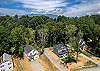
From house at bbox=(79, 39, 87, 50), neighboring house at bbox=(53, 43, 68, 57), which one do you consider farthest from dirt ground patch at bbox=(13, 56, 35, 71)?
house at bbox=(79, 39, 87, 50)

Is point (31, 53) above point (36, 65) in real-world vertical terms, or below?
above

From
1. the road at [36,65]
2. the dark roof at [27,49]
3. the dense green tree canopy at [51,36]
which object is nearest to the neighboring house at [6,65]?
the road at [36,65]

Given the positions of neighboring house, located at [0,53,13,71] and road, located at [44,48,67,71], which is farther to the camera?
neighboring house, located at [0,53,13,71]

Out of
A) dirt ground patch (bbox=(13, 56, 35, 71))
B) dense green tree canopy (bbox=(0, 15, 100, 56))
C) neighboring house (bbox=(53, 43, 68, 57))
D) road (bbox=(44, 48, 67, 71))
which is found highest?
dense green tree canopy (bbox=(0, 15, 100, 56))

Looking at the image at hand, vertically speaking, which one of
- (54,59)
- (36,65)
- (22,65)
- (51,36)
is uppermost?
(51,36)

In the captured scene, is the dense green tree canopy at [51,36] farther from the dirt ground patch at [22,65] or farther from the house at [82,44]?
the dirt ground patch at [22,65]

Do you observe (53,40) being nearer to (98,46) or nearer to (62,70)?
(98,46)

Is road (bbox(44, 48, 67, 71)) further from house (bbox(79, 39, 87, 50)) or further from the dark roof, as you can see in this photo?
house (bbox(79, 39, 87, 50))

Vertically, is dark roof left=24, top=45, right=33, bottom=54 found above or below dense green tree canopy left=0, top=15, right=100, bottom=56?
below

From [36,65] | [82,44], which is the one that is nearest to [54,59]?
[36,65]

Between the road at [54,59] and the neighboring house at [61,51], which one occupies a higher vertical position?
the neighboring house at [61,51]

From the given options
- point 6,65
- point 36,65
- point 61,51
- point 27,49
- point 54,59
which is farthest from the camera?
point 27,49

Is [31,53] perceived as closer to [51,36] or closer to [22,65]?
[22,65]
